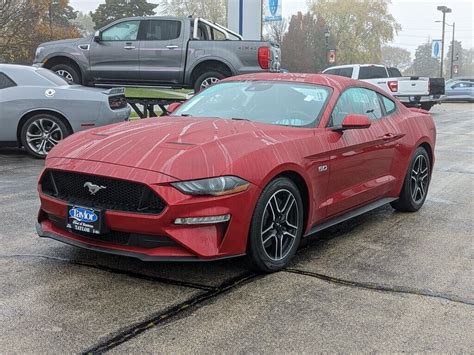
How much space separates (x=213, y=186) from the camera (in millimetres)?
3697

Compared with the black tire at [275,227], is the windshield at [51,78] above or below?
above

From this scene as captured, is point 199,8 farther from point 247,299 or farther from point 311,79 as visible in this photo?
point 247,299

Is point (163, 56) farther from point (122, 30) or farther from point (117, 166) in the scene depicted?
point (117, 166)

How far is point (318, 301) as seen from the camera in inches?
145

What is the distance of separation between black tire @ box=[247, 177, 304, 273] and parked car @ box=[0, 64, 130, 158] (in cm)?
544

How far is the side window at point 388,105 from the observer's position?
5.98 m

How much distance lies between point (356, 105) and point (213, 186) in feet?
7.57

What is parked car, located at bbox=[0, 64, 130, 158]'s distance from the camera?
8961 mm

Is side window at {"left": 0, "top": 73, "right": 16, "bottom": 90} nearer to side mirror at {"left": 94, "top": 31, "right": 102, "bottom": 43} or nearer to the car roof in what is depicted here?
side mirror at {"left": 94, "top": 31, "right": 102, "bottom": 43}

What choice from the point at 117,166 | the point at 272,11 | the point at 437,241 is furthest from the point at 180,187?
the point at 272,11

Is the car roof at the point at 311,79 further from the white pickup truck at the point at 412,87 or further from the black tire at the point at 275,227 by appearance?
the white pickup truck at the point at 412,87

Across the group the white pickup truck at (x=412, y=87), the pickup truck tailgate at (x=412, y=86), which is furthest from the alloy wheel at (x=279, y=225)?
the pickup truck tailgate at (x=412, y=86)

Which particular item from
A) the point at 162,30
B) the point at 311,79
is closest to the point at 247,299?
the point at 311,79

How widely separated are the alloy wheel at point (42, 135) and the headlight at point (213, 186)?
233 inches
